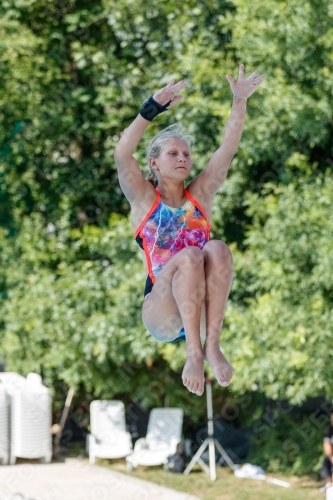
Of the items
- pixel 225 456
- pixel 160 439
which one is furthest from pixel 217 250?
pixel 160 439

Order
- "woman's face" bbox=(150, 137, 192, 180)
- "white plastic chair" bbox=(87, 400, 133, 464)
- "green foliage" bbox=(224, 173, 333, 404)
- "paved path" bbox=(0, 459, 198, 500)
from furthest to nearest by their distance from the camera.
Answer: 1. "white plastic chair" bbox=(87, 400, 133, 464)
2. "paved path" bbox=(0, 459, 198, 500)
3. "green foliage" bbox=(224, 173, 333, 404)
4. "woman's face" bbox=(150, 137, 192, 180)

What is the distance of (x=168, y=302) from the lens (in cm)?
321

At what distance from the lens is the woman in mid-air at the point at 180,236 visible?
3.08m

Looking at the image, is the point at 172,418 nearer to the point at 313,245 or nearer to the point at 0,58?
the point at 313,245

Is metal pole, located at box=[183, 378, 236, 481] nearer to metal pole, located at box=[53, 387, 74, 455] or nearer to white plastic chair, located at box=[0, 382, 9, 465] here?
metal pole, located at box=[53, 387, 74, 455]

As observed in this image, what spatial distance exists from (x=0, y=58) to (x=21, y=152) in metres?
1.15

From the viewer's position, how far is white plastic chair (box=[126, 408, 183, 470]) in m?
10.9

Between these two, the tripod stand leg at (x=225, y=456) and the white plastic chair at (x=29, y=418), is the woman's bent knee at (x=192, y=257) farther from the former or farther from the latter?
the white plastic chair at (x=29, y=418)

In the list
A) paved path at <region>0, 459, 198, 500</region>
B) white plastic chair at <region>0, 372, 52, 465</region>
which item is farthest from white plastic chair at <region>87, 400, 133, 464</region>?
white plastic chair at <region>0, 372, 52, 465</region>

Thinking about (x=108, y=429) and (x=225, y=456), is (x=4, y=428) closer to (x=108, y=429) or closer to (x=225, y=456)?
(x=108, y=429)

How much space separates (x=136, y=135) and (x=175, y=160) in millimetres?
211

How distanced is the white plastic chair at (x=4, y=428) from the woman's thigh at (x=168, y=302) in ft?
27.6

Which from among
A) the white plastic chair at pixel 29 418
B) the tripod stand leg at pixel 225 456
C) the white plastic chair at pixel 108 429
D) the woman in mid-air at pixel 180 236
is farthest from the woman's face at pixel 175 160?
the white plastic chair at pixel 29 418

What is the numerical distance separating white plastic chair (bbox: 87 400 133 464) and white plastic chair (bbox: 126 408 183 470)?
325 mm
